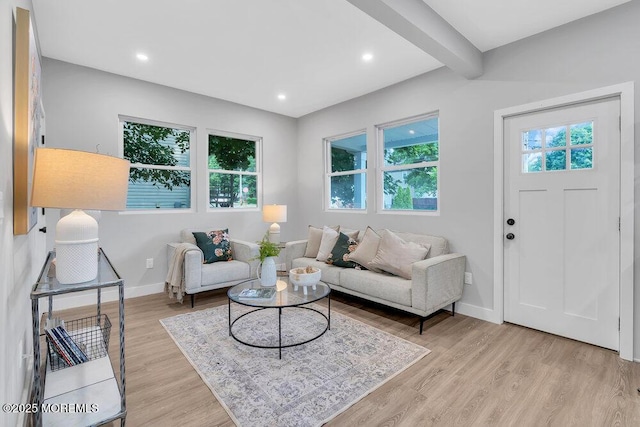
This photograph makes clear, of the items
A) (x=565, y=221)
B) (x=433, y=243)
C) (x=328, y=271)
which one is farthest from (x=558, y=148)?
(x=328, y=271)

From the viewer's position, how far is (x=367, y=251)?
3459 mm

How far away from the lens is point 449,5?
2387 mm

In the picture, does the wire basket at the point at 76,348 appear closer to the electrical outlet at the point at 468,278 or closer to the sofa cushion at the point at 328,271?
the sofa cushion at the point at 328,271

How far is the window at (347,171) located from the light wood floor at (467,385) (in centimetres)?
213

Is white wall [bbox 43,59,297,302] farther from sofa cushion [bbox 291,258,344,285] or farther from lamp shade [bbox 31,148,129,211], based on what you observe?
lamp shade [bbox 31,148,129,211]

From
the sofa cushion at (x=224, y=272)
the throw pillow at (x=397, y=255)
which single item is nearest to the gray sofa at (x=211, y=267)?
the sofa cushion at (x=224, y=272)

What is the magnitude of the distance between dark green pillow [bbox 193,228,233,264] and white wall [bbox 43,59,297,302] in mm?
491

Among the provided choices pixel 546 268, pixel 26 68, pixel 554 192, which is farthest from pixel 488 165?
pixel 26 68

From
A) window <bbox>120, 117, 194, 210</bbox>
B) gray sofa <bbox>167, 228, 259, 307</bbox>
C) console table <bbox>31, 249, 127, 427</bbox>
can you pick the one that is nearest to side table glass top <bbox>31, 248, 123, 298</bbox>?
console table <bbox>31, 249, 127, 427</bbox>

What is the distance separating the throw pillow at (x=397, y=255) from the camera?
3152 mm

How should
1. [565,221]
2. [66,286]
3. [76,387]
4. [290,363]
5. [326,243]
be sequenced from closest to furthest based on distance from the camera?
[66,286] → [76,387] → [290,363] → [565,221] → [326,243]

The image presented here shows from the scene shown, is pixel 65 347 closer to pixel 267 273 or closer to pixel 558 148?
pixel 267 273

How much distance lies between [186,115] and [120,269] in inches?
83.0

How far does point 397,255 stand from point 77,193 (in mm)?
2667
